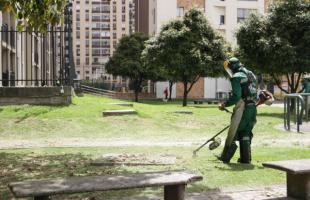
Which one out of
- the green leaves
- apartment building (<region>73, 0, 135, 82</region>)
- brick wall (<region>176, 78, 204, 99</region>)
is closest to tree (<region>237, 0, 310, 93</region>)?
the green leaves

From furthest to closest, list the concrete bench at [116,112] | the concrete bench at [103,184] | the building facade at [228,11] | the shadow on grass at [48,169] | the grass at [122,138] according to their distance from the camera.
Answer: the building facade at [228,11]
the concrete bench at [116,112]
the grass at [122,138]
the shadow on grass at [48,169]
the concrete bench at [103,184]

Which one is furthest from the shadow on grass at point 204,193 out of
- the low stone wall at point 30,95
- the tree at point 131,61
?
the tree at point 131,61

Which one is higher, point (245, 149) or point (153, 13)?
point (153, 13)

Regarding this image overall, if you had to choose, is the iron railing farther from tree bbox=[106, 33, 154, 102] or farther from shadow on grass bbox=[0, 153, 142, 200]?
tree bbox=[106, 33, 154, 102]

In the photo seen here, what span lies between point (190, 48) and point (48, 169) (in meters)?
22.5

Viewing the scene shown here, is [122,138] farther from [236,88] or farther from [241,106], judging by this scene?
[236,88]

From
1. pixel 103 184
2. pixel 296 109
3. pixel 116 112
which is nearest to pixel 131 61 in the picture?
pixel 116 112

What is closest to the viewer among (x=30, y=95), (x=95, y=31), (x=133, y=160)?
(x=133, y=160)

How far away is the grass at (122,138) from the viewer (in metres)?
8.12

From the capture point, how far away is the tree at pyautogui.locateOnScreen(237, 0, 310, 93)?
74.0ft

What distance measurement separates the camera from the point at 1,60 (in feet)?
81.0

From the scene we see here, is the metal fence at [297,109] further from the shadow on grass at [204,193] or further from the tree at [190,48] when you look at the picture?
the tree at [190,48]

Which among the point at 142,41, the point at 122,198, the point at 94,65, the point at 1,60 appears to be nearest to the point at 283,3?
the point at 1,60

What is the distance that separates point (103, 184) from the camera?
5.48 m
